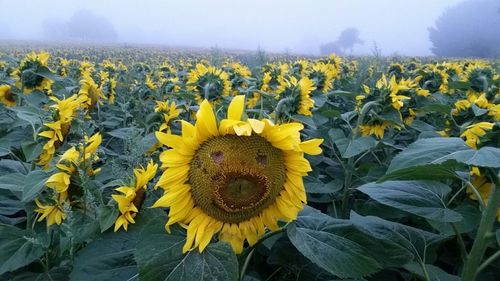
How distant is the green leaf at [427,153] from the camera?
1.29 meters

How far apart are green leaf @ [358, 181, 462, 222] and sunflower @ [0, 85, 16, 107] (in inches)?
126

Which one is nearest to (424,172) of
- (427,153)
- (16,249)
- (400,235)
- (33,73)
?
(427,153)

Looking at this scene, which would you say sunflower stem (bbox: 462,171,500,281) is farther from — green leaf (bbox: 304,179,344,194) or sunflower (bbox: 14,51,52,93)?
sunflower (bbox: 14,51,52,93)

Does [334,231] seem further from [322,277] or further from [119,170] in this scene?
[119,170]

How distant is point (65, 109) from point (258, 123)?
55.6 inches

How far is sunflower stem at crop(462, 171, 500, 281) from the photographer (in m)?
1.38

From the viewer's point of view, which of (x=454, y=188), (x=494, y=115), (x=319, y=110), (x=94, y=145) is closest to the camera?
(x=94, y=145)

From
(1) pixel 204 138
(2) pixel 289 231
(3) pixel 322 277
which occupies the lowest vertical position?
(3) pixel 322 277

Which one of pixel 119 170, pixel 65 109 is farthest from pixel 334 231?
pixel 65 109

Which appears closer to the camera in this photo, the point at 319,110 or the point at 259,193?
the point at 259,193

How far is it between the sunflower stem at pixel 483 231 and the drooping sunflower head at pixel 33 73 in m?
3.40

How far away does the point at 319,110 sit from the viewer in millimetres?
3459

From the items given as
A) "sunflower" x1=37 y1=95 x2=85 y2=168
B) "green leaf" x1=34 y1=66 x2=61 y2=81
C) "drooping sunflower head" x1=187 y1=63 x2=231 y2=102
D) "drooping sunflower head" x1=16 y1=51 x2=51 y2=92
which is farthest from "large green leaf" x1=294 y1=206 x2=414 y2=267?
"drooping sunflower head" x1=16 y1=51 x2=51 y2=92

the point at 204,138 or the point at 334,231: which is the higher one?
the point at 204,138
